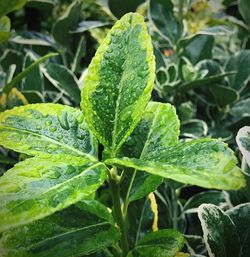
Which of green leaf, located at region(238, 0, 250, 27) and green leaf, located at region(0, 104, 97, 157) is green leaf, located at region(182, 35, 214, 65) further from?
green leaf, located at region(0, 104, 97, 157)

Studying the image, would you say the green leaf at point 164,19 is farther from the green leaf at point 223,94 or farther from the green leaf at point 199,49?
the green leaf at point 223,94

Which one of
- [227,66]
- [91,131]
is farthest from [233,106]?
[91,131]

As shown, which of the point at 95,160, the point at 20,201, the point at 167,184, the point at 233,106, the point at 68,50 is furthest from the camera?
the point at 68,50

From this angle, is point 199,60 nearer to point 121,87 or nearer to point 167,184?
point 167,184

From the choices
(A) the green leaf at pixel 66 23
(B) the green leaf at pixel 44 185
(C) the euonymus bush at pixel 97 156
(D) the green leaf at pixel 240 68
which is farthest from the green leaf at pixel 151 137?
(A) the green leaf at pixel 66 23

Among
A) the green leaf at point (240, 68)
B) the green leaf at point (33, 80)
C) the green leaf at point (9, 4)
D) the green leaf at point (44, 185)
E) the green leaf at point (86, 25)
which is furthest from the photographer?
the green leaf at point (86, 25)

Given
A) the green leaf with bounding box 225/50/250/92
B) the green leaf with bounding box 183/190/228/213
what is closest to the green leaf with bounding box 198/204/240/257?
the green leaf with bounding box 183/190/228/213

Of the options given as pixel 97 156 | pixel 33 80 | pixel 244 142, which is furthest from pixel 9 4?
pixel 244 142
